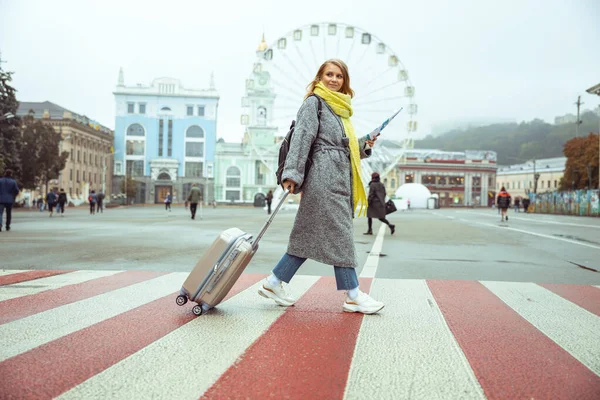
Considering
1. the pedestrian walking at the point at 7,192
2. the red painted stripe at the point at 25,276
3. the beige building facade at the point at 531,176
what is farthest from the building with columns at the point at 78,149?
the beige building facade at the point at 531,176

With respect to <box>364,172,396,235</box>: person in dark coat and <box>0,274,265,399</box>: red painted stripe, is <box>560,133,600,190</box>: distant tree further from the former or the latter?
<box>0,274,265,399</box>: red painted stripe

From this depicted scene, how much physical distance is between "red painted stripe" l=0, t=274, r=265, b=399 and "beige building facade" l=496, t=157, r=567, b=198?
112 meters

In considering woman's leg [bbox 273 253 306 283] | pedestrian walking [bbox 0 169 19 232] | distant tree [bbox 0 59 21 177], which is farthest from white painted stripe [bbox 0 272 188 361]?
distant tree [bbox 0 59 21 177]

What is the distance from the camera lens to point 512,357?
2592mm

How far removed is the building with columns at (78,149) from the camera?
65.5 m

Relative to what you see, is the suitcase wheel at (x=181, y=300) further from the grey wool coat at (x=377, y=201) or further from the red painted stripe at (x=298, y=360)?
the grey wool coat at (x=377, y=201)

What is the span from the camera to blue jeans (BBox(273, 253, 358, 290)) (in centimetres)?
366

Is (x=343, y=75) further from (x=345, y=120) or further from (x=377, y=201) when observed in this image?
(x=377, y=201)

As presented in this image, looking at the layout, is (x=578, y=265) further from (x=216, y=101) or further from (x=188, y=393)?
(x=216, y=101)

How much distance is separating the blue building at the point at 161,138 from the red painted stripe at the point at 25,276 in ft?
240

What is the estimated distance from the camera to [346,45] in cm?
3244

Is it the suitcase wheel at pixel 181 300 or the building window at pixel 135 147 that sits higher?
the building window at pixel 135 147

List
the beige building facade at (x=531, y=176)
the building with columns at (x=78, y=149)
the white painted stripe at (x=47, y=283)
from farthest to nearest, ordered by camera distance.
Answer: the beige building facade at (x=531, y=176) < the building with columns at (x=78, y=149) < the white painted stripe at (x=47, y=283)

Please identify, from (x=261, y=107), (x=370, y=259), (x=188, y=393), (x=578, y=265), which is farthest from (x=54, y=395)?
(x=261, y=107)
